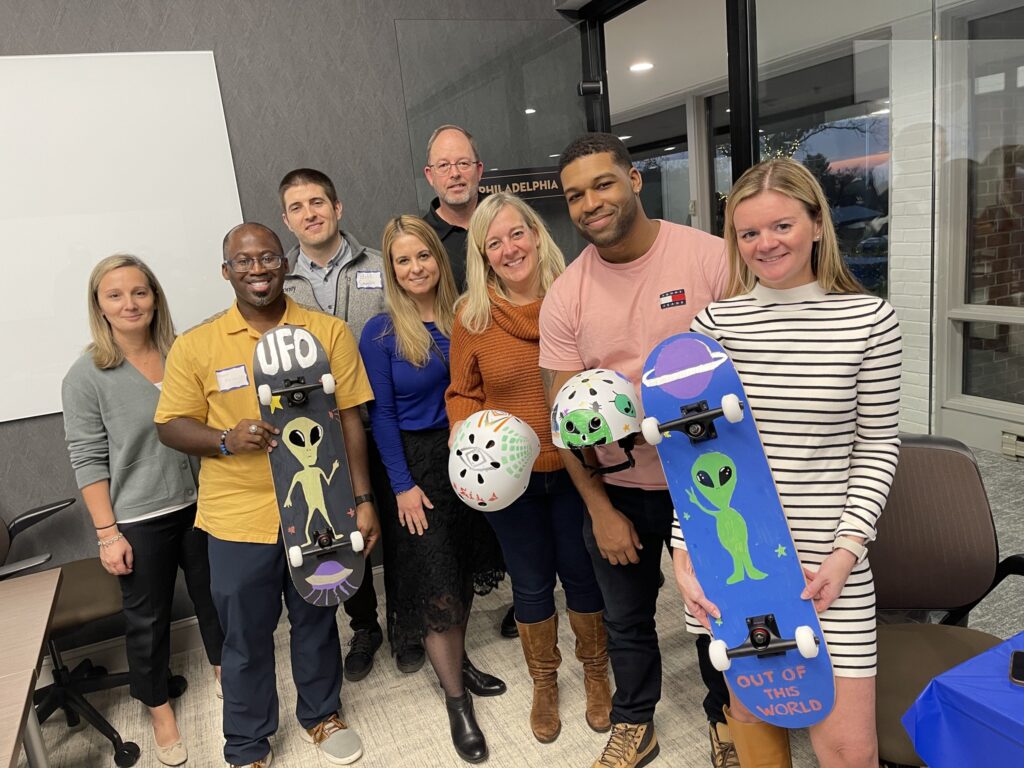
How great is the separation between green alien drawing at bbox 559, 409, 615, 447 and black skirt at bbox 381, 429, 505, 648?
746 millimetres

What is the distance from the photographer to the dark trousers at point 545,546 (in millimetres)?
2045

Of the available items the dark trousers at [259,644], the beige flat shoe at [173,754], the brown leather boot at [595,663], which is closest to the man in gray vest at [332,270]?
the dark trousers at [259,644]

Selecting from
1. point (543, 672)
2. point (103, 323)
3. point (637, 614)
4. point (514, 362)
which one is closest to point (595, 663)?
point (543, 672)

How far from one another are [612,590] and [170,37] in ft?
8.98

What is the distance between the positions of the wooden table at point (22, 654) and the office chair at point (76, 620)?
147 millimetres

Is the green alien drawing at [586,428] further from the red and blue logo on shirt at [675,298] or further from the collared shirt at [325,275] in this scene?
the collared shirt at [325,275]

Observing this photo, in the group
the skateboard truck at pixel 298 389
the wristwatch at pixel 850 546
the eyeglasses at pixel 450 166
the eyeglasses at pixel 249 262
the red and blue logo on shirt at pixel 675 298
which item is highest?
the eyeglasses at pixel 450 166

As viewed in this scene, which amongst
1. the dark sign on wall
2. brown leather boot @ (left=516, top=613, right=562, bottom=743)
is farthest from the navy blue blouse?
the dark sign on wall

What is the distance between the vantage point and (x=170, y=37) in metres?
2.89

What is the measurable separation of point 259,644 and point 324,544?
15.2 inches

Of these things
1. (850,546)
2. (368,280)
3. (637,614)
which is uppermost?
(368,280)

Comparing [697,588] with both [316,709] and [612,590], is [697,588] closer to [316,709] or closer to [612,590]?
[612,590]

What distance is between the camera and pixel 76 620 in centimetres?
240

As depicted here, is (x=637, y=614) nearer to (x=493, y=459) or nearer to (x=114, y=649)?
(x=493, y=459)
